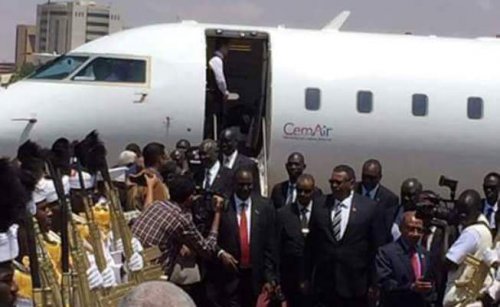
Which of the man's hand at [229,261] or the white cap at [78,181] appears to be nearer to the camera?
the white cap at [78,181]

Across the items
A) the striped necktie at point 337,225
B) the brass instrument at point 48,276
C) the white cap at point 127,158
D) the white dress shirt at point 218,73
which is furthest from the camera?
the white dress shirt at point 218,73

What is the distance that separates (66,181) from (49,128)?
7460 mm

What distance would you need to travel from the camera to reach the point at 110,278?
793 cm

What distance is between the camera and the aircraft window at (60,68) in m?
16.6

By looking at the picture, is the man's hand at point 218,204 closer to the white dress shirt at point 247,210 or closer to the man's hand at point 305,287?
the white dress shirt at point 247,210

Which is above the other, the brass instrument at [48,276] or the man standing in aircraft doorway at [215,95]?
the man standing in aircraft doorway at [215,95]

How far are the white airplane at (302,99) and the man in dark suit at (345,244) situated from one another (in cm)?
471

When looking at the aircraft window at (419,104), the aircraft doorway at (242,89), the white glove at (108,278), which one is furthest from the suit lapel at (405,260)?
the aircraft window at (419,104)

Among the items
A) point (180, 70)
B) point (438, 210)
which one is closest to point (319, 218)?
point (438, 210)

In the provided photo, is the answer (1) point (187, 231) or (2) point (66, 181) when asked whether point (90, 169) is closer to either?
(2) point (66, 181)

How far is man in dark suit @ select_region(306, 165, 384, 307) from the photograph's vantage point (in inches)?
443

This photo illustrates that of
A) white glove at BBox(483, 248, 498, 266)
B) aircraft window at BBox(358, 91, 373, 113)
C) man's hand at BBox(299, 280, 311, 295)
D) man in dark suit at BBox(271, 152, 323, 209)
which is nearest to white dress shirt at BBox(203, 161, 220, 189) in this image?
man in dark suit at BBox(271, 152, 323, 209)

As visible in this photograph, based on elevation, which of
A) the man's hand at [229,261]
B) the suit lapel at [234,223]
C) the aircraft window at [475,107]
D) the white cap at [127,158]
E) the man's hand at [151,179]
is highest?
the aircraft window at [475,107]

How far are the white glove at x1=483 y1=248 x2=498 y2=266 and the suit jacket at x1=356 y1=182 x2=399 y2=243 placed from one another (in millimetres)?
2573
